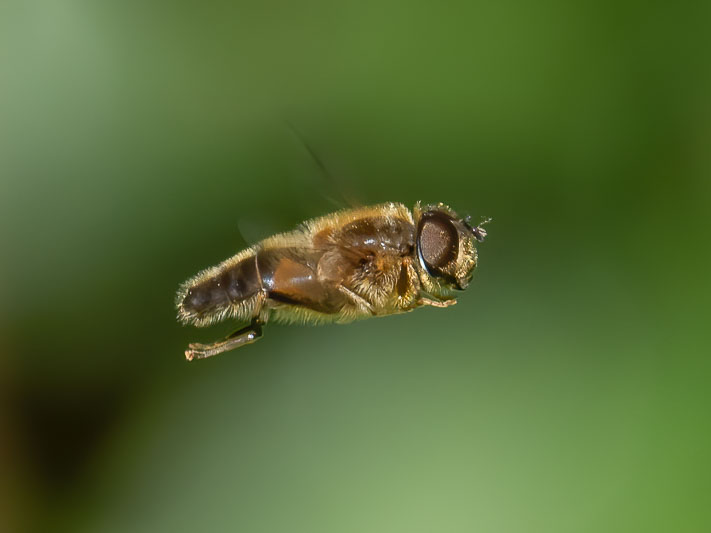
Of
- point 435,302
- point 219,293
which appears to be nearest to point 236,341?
point 219,293

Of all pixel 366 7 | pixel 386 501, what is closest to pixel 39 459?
pixel 386 501

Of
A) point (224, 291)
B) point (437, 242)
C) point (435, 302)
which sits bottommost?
point (435, 302)

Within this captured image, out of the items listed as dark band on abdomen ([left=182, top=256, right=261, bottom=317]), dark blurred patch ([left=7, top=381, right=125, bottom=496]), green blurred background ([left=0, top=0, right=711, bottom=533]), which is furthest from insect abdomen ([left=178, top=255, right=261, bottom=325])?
dark blurred patch ([left=7, top=381, right=125, bottom=496])

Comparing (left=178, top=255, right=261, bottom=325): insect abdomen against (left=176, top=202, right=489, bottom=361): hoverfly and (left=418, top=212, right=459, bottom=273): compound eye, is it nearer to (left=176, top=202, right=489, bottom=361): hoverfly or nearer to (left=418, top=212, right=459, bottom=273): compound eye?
(left=176, top=202, right=489, bottom=361): hoverfly

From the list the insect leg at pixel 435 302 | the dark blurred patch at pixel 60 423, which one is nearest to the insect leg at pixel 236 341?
the insect leg at pixel 435 302

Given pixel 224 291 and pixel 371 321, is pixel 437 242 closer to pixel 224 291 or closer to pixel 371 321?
pixel 224 291

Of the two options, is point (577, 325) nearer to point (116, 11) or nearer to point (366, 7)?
point (366, 7)
